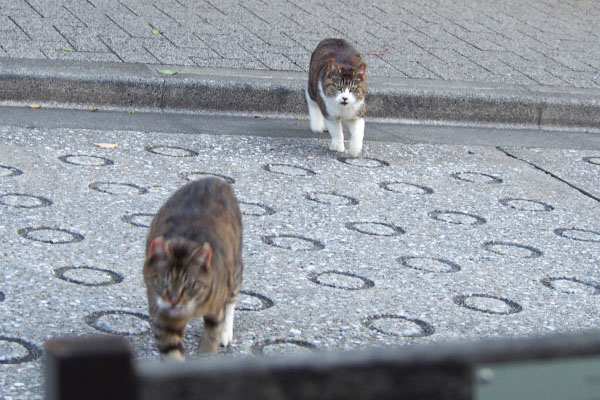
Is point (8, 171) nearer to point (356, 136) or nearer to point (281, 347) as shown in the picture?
point (356, 136)

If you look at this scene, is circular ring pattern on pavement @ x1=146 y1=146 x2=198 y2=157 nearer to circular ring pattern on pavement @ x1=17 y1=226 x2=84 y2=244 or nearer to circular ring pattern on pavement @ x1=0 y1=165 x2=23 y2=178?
circular ring pattern on pavement @ x1=0 y1=165 x2=23 y2=178

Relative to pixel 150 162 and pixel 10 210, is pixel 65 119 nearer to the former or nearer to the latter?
pixel 150 162

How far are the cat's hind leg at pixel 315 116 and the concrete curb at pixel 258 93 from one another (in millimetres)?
336

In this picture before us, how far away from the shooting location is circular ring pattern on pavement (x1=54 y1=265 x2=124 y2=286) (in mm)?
3363

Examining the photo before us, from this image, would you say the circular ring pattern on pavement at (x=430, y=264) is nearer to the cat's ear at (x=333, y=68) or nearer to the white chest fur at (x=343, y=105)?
the white chest fur at (x=343, y=105)

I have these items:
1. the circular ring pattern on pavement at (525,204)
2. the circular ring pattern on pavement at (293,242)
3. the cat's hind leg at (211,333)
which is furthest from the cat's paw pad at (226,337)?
the circular ring pattern on pavement at (525,204)

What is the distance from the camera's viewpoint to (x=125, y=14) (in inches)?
297

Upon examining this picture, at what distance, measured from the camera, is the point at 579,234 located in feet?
14.5

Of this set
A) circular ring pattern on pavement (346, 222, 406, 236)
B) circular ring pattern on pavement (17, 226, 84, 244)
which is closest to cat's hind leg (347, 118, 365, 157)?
circular ring pattern on pavement (346, 222, 406, 236)

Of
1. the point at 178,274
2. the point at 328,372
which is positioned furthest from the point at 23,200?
the point at 328,372

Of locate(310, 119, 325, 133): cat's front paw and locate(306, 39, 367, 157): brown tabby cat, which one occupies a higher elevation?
locate(306, 39, 367, 157): brown tabby cat

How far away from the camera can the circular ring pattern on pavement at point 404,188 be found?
487 centimetres

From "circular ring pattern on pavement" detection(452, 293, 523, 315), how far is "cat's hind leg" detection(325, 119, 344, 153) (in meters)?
2.15

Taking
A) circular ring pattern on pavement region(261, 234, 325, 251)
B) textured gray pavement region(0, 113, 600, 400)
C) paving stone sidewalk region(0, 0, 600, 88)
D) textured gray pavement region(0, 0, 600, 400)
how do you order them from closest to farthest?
textured gray pavement region(0, 113, 600, 400) → textured gray pavement region(0, 0, 600, 400) → circular ring pattern on pavement region(261, 234, 325, 251) → paving stone sidewalk region(0, 0, 600, 88)
